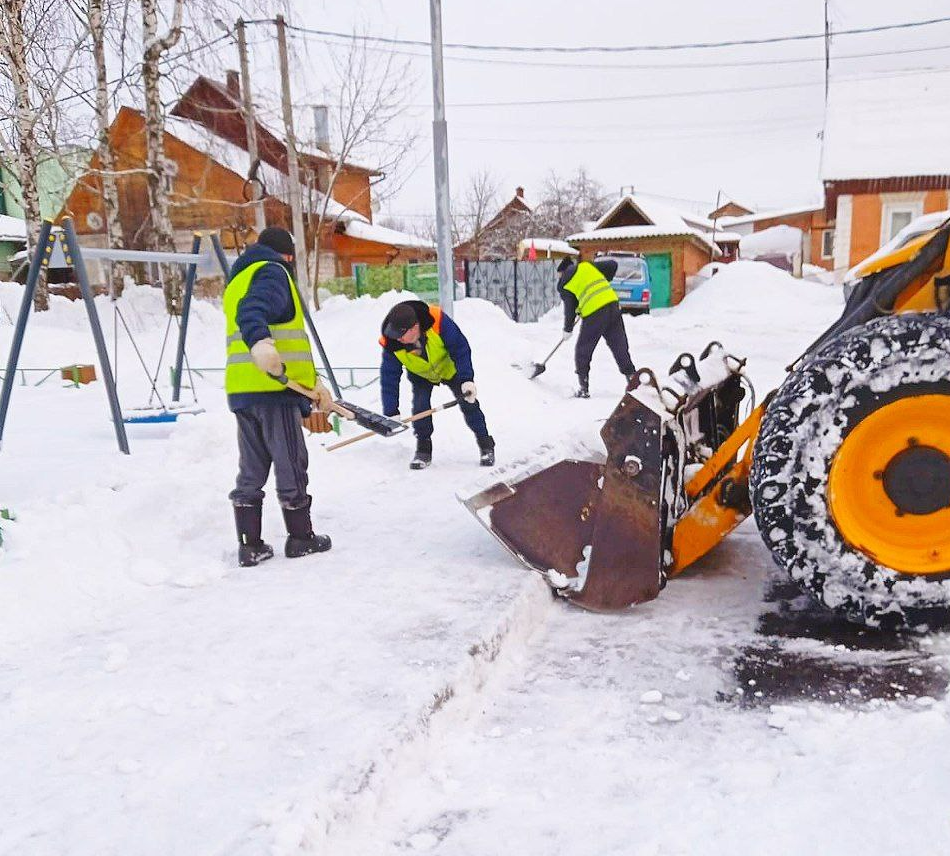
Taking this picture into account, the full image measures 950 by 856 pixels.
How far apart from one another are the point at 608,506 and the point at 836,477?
73 centimetres

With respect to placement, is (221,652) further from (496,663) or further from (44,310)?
(44,310)

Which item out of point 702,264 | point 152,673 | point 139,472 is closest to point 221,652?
point 152,673

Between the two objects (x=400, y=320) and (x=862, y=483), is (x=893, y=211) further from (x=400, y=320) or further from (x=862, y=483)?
(x=862, y=483)

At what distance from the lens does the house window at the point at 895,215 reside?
22.2 m

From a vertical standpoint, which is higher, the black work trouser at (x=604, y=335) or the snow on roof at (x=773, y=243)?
the snow on roof at (x=773, y=243)

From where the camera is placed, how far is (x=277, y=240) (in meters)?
3.55

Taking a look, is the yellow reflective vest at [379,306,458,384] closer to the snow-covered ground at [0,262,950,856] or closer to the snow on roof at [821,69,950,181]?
the snow-covered ground at [0,262,950,856]

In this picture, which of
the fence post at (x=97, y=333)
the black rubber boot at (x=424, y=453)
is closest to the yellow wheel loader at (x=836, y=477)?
the black rubber boot at (x=424, y=453)

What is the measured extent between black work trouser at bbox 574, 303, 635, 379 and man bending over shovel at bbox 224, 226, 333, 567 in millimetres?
4640

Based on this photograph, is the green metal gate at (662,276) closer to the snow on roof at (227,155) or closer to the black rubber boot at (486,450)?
the snow on roof at (227,155)

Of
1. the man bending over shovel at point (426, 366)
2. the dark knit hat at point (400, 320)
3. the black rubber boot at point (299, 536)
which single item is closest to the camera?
the black rubber boot at point (299, 536)

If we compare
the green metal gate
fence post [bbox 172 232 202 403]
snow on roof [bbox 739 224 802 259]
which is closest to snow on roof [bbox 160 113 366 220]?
the green metal gate

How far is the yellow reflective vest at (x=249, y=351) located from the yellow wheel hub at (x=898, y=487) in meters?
2.18

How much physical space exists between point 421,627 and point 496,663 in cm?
30
